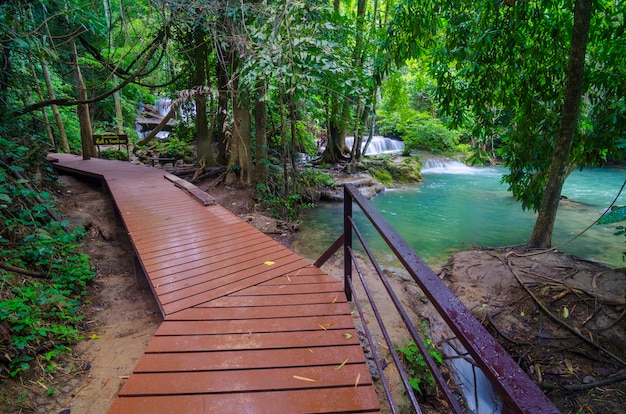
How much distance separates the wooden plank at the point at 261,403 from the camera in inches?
63.4

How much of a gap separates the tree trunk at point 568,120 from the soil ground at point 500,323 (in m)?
0.59

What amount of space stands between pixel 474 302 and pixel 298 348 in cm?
317

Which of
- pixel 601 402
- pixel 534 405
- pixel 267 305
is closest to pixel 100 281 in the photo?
pixel 267 305

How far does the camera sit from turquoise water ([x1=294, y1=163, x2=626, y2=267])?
7.07 m

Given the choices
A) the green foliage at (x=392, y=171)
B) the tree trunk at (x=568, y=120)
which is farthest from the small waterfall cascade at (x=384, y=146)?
the tree trunk at (x=568, y=120)

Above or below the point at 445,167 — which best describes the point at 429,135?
above

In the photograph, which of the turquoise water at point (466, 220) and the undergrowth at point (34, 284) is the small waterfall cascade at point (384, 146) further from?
the undergrowth at point (34, 284)

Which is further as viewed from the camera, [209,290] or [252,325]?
[209,290]

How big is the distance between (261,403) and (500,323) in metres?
3.36

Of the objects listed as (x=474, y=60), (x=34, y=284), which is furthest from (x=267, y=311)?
(x=474, y=60)

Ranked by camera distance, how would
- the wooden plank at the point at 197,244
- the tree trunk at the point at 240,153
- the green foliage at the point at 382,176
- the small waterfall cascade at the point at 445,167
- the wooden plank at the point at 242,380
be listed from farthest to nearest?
the small waterfall cascade at the point at 445,167 → the green foliage at the point at 382,176 → the tree trunk at the point at 240,153 → the wooden plank at the point at 197,244 → the wooden plank at the point at 242,380

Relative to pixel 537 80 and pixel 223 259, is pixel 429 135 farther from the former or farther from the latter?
pixel 223 259

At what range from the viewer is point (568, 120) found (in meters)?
4.63

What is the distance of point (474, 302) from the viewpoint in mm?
4266
